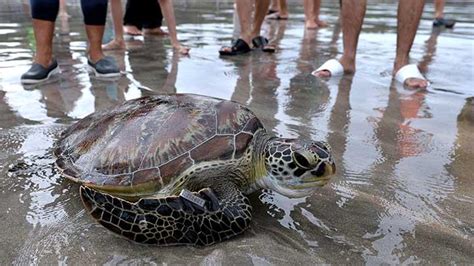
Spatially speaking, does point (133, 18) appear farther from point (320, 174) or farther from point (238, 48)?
point (320, 174)

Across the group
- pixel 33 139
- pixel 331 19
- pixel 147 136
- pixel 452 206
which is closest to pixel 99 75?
pixel 33 139

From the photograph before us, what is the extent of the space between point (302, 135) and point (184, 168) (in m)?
0.98

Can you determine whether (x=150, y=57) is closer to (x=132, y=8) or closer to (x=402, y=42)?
(x=132, y=8)

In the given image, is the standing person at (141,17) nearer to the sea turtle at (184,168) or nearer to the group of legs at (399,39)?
the group of legs at (399,39)

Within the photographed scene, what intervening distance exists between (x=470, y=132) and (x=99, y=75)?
2644 mm

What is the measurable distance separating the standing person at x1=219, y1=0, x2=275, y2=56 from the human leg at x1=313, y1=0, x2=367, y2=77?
1.15 m

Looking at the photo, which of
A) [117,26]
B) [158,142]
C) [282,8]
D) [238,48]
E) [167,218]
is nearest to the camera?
[167,218]

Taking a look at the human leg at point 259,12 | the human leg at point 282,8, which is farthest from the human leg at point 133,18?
the human leg at point 282,8

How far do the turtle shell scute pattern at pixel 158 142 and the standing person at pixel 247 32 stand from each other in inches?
113

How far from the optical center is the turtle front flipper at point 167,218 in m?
1.28

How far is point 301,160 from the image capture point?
1408mm

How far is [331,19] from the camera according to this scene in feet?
26.9

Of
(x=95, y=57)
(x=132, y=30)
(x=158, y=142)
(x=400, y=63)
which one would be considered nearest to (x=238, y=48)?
(x=95, y=57)

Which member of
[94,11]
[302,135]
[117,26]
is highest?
[94,11]
